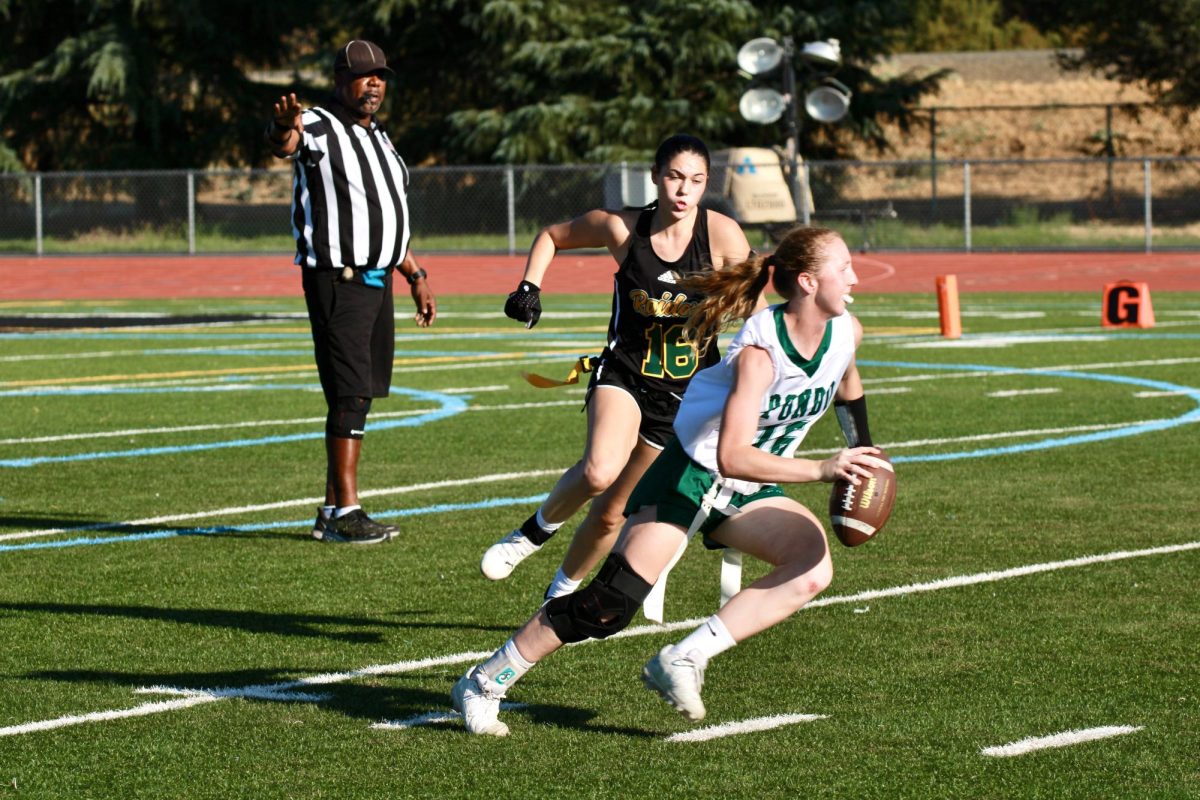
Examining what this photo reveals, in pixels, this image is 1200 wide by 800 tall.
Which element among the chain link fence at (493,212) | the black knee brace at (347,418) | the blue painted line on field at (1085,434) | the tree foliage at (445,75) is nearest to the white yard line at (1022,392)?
the blue painted line on field at (1085,434)

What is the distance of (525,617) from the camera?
7.26 meters

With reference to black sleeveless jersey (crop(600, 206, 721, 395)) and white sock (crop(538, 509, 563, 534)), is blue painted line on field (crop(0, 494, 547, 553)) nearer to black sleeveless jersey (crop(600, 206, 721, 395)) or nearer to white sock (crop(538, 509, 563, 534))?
white sock (crop(538, 509, 563, 534))

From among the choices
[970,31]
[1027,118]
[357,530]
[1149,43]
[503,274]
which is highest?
[970,31]

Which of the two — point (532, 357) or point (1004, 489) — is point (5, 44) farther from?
point (1004, 489)

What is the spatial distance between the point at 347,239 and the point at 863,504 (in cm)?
472

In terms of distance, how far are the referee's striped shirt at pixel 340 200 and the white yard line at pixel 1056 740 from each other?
5.02 metres

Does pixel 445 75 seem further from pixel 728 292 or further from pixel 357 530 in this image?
pixel 728 292

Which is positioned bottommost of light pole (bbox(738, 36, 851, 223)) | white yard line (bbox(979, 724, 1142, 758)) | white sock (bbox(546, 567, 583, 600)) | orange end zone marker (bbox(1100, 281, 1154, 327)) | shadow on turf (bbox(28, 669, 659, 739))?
shadow on turf (bbox(28, 669, 659, 739))

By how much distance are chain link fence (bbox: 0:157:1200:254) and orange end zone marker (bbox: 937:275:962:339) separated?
56.4 ft

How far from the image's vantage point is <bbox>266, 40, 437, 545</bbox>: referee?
9.45 m

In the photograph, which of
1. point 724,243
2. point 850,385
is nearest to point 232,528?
point 724,243

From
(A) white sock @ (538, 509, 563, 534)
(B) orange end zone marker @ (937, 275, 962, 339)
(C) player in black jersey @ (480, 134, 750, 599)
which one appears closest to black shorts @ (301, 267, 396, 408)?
(C) player in black jersey @ (480, 134, 750, 599)

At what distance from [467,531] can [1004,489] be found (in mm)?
2927

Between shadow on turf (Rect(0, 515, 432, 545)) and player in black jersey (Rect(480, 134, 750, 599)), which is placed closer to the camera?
player in black jersey (Rect(480, 134, 750, 599))
